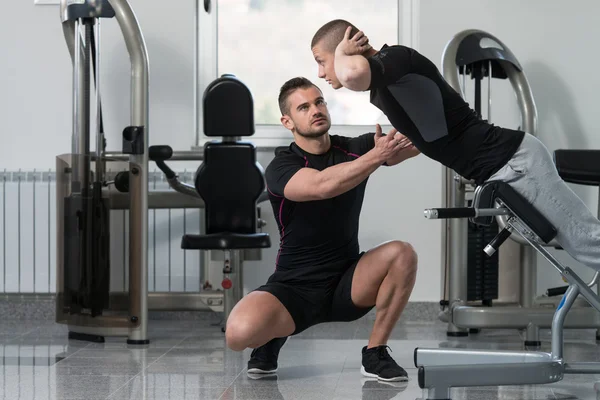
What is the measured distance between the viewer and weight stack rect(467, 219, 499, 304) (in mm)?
4477

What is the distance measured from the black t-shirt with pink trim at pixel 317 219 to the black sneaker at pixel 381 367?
351 mm

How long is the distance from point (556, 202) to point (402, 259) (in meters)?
0.78

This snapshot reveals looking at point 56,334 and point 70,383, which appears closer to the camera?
point 70,383

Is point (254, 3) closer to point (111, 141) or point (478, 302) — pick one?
point (111, 141)

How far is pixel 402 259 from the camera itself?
326cm

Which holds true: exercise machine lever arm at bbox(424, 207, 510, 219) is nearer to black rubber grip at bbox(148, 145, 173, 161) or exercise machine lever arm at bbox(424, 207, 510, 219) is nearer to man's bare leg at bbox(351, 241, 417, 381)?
man's bare leg at bbox(351, 241, 417, 381)

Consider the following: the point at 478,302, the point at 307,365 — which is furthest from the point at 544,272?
the point at 307,365

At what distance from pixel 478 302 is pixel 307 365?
1.36 metres

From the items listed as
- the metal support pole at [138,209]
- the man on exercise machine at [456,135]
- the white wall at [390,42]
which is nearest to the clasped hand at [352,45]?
the man on exercise machine at [456,135]

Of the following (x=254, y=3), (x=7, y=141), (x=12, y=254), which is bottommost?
(x=12, y=254)

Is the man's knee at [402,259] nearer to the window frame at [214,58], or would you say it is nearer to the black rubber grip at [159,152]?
the black rubber grip at [159,152]

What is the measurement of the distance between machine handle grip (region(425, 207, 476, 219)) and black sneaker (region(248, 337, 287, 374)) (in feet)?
3.91

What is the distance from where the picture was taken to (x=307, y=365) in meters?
3.71

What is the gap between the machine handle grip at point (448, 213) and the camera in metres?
2.37
